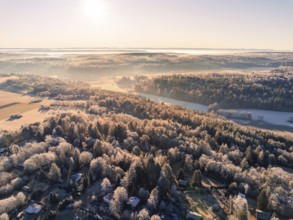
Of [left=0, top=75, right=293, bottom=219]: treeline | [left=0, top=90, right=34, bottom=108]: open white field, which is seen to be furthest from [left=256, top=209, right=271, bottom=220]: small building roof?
[left=0, top=90, right=34, bottom=108]: open white field

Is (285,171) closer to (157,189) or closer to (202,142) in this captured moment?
(202,142)

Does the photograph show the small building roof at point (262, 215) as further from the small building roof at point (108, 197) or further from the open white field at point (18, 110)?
the open white field at point (18, 110)

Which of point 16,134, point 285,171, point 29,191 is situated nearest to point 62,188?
point 29,191

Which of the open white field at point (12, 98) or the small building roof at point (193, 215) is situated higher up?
the small building roof at point (193, 215)

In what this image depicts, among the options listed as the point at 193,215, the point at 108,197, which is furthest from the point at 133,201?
the point at 193,215

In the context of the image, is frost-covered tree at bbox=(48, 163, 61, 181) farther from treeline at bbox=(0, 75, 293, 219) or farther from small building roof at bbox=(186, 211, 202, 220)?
small building roof at bbox=(186, 211, 202, 220)

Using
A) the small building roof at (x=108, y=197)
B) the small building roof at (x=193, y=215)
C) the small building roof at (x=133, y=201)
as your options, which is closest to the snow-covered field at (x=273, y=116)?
the small building roof at (x=193, y=215)

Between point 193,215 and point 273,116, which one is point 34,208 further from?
point 273,116

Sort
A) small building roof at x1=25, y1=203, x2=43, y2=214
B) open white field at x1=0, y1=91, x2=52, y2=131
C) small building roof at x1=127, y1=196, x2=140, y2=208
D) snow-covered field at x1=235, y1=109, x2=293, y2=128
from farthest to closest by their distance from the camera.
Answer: snow-covered field at x1=235, y1=109, x2=293, y2=128 < open white field at x1=0, y1=91, x2=52, y2=131 < small building roof at x1=127, y1=196, x2=140, y2=208 < small building roof at x1=25, y1=203, x2=43, y2=214
